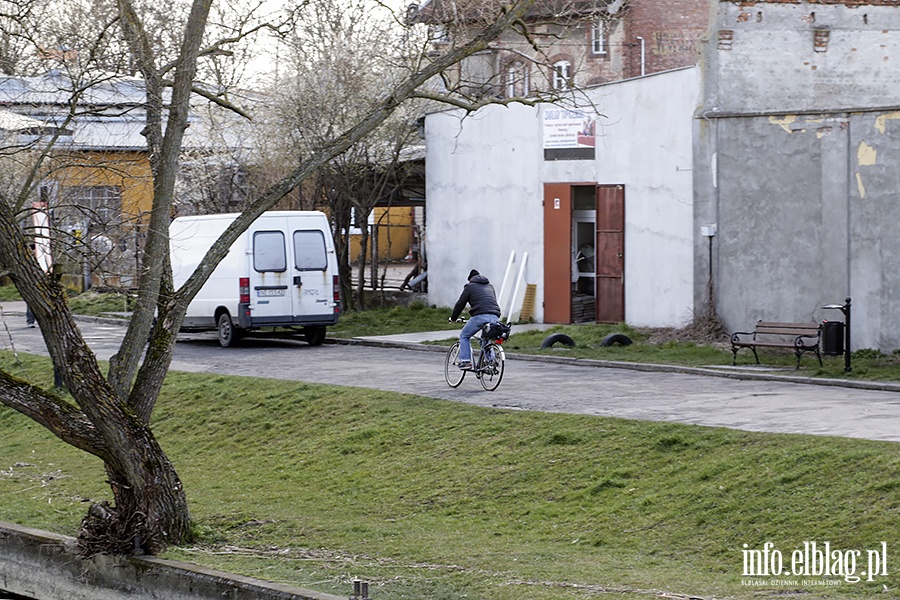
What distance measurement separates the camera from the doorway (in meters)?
26.3

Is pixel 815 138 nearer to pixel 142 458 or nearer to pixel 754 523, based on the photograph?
pixel 754 523

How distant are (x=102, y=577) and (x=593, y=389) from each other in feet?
27.7

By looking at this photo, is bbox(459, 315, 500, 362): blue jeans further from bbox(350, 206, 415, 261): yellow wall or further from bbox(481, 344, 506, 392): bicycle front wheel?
bbox(350, 206, 415, 261): yellow wall

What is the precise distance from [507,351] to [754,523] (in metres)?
12.7

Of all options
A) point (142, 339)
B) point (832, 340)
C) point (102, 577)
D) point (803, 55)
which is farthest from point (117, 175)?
point (803, 55)

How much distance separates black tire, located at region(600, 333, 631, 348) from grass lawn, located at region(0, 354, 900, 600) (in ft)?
20.9

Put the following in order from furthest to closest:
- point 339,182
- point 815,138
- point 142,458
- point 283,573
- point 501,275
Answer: point 339,182 < point 501,275 < point 815,138 < point 142,458 < point 283,573

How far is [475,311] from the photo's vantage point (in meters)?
18.1

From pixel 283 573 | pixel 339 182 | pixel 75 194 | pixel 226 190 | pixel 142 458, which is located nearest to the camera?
pixel 283 573

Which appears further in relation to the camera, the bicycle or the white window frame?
the bicycle

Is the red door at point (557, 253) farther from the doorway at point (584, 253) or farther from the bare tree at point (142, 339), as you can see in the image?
the bare tree at point (142, 339)

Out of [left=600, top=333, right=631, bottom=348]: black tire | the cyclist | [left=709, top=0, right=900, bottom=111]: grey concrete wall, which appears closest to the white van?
[left=600, top=333, right=631, bottom=348]: black tire

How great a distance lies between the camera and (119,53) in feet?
43.4

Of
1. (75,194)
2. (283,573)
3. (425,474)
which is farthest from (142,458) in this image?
(75,194)
